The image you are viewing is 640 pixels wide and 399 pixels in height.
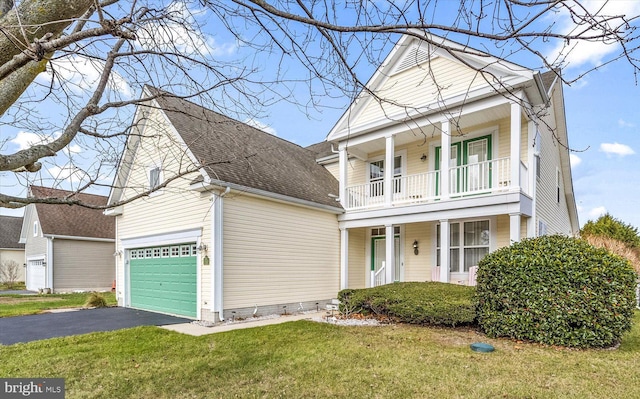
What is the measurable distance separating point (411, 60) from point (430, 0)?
10109 mm

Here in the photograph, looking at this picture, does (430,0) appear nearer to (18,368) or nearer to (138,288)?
(18,368)

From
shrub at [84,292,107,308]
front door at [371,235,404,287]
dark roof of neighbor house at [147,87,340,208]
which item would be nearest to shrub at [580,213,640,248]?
front door at [371,235,404,287]

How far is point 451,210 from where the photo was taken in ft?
35.2

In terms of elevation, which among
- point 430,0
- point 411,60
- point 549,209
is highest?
point 411,60

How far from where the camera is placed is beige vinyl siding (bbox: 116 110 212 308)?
33.5 ft

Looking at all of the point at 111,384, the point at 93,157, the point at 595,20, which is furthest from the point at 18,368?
the point at 595,20

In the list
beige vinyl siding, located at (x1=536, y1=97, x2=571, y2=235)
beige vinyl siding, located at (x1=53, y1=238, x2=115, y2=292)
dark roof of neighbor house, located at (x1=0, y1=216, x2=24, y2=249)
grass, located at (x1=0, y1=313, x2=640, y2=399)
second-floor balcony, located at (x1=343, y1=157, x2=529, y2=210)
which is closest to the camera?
grass, located at (x1=0, y1=313, x2=640, y2=399)

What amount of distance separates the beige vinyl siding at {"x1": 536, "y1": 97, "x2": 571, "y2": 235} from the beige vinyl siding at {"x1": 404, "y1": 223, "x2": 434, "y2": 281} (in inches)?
130

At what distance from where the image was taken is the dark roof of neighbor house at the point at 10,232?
32.5 m

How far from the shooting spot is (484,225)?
11672 mm

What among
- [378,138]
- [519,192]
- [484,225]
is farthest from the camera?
[378,138]

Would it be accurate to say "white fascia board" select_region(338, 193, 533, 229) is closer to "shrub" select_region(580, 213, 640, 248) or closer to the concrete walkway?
the concrete walkway

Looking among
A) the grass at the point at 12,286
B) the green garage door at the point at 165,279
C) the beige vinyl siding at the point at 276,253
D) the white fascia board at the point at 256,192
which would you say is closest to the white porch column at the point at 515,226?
the white fascia board at the point at 256,192

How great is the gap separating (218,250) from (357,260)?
253 inches
